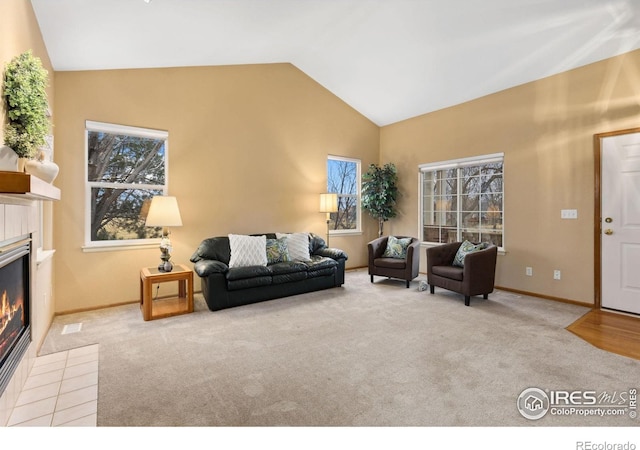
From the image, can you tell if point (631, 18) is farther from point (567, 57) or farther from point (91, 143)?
point (91, 143)

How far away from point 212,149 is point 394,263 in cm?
323

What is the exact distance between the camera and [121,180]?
4008 mm

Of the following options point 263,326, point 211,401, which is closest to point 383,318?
point 263,326

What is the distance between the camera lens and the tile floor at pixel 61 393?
1.80 m

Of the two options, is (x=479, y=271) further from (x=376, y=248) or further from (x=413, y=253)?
(x=376, y=248)

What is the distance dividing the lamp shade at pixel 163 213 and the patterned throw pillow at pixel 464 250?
3.69 metres

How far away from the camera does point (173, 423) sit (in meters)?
1.74

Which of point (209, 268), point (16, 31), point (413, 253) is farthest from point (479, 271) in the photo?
point (16, 31)

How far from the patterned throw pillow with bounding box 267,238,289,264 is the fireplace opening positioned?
8.17 ft

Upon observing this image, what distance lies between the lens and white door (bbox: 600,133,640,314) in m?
3.53

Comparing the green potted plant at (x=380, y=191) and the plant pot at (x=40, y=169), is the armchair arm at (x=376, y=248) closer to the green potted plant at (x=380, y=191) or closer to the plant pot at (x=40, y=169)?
the green potted plant at (x=380, y=191)

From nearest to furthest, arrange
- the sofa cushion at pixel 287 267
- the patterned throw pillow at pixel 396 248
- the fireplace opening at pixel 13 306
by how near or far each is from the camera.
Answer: the fireplace opening at pixel 13 306 < the sofa cushion at pixel 287 267 < the patterned throw pillow at pixel 396 248

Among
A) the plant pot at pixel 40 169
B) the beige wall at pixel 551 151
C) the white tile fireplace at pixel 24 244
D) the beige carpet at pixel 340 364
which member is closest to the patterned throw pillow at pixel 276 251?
the beige carpet at pixel 340 364

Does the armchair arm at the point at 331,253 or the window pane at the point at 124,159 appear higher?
the window pane at the point at 124,159
